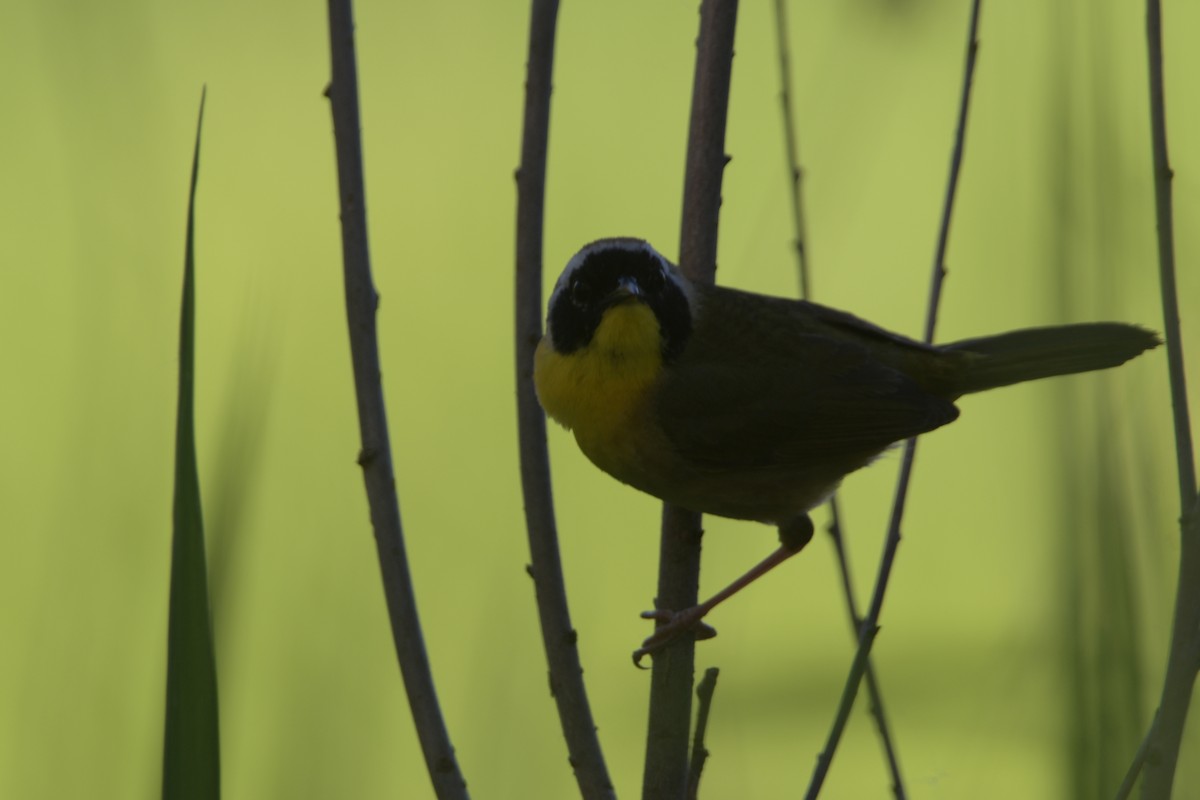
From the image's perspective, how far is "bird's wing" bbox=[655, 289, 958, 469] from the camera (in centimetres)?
293

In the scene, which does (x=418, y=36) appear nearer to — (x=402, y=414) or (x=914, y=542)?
(x=402, y=414)

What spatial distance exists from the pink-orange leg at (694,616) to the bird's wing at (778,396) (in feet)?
0.80

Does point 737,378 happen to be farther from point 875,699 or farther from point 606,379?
point 875,699

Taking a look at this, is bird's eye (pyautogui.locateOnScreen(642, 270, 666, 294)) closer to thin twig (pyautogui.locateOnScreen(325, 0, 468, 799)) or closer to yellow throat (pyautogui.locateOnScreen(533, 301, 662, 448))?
yellow throat (pyautogui.locateOnScreen(533, 301, 662, 448))

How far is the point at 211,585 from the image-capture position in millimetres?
1434

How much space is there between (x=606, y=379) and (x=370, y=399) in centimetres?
107

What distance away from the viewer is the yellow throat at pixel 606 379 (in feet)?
9.44

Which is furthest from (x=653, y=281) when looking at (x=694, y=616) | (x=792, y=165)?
(x=694, y=616)

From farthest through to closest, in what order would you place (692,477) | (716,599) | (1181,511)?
(716,599) < (692,477) < (1181,511)

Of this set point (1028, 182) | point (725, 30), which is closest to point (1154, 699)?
point (1028, 182)

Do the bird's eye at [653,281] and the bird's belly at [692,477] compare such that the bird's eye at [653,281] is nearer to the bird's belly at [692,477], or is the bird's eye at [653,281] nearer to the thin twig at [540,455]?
the bird's belly at [692,477]

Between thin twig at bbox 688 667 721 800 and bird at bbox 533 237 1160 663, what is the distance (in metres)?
0.97

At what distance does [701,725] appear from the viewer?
5.62 ft

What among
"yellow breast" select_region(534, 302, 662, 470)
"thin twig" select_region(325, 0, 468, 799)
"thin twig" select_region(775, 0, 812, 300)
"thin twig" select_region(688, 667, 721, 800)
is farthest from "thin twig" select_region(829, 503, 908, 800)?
"yellow breast" select_region(534, 302, 662, 470)
